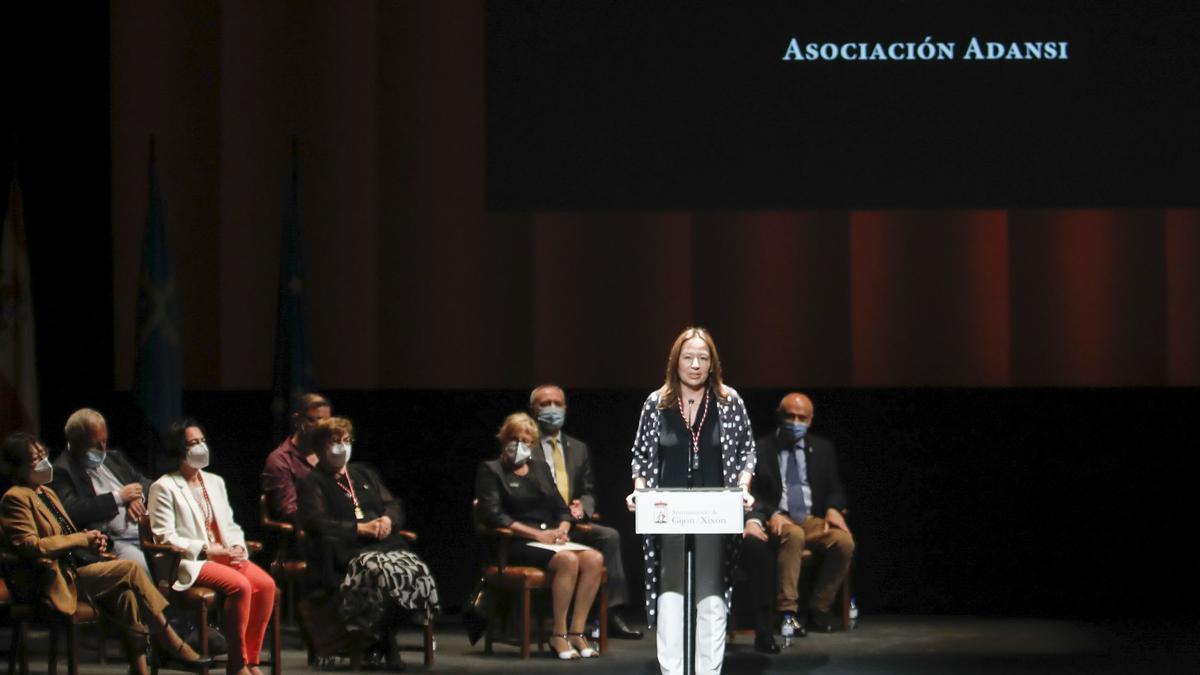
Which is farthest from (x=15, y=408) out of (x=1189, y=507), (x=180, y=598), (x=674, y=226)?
(x=1189, y=507)

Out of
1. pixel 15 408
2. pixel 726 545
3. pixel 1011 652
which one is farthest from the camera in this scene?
pixel 15 408

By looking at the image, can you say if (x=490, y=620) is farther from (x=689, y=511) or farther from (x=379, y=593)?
(x=689, y=511)

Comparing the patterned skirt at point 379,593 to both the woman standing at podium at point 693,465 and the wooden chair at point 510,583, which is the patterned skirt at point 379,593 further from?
the woman standing at podium at point 693,465

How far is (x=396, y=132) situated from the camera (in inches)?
351

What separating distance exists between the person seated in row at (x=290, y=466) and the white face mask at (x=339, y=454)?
1.54 feet

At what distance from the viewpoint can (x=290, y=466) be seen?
7.55 meters

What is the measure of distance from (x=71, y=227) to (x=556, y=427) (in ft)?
8.75

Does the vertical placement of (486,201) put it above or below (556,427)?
above

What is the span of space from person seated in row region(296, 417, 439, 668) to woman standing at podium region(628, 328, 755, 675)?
1.05 metres

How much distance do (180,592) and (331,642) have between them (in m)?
0.68

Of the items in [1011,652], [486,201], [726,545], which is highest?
[486,201]

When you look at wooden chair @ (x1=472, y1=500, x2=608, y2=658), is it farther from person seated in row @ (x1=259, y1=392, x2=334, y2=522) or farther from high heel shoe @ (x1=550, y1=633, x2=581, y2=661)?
person seated in row @ (x1=259, y1=392, x2=334, y2=522)

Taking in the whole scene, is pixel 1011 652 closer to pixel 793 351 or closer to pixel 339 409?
pixel 793 351

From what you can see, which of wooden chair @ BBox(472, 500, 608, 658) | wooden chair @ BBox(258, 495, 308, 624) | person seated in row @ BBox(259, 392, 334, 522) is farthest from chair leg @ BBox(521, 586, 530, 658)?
person seated in row @ BBox(259, 392, 334, 522)
